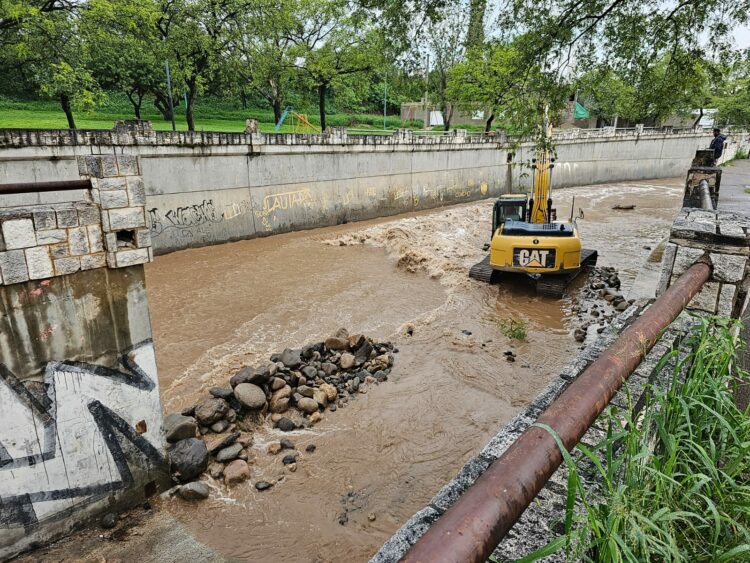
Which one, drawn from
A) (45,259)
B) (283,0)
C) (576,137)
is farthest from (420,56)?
(576,137)

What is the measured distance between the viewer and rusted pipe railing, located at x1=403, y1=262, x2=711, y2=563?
40.9 inches

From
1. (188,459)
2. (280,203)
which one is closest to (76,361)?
(188,459)

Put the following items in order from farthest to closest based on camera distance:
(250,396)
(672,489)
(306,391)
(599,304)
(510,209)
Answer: (510,209) → (599,304) → (306,391) → (250,396) → (672,489)

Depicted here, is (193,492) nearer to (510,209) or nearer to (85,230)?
(85,230)

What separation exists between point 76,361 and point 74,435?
68cm

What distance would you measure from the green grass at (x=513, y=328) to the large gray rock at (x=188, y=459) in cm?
656

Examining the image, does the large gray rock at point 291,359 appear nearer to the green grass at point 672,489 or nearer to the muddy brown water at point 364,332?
the muddy brown water at point 364,332

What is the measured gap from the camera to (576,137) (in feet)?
104

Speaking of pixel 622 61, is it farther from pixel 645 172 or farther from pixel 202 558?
pixel 645 172

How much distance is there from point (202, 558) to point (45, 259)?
3.12 metres

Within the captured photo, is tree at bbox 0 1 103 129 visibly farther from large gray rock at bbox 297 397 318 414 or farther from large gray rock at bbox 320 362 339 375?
large gray rock at bbox 297 397 318 414

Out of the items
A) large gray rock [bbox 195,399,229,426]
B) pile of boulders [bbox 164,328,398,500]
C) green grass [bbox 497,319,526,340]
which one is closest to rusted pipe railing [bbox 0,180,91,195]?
pile of boulders [bbox 164,328,398,500]

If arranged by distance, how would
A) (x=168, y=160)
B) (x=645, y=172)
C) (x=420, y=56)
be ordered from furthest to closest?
(x=645, y=172) < (x=168, y=160) < (x=420, y=56)

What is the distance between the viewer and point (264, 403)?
22.5 feet
